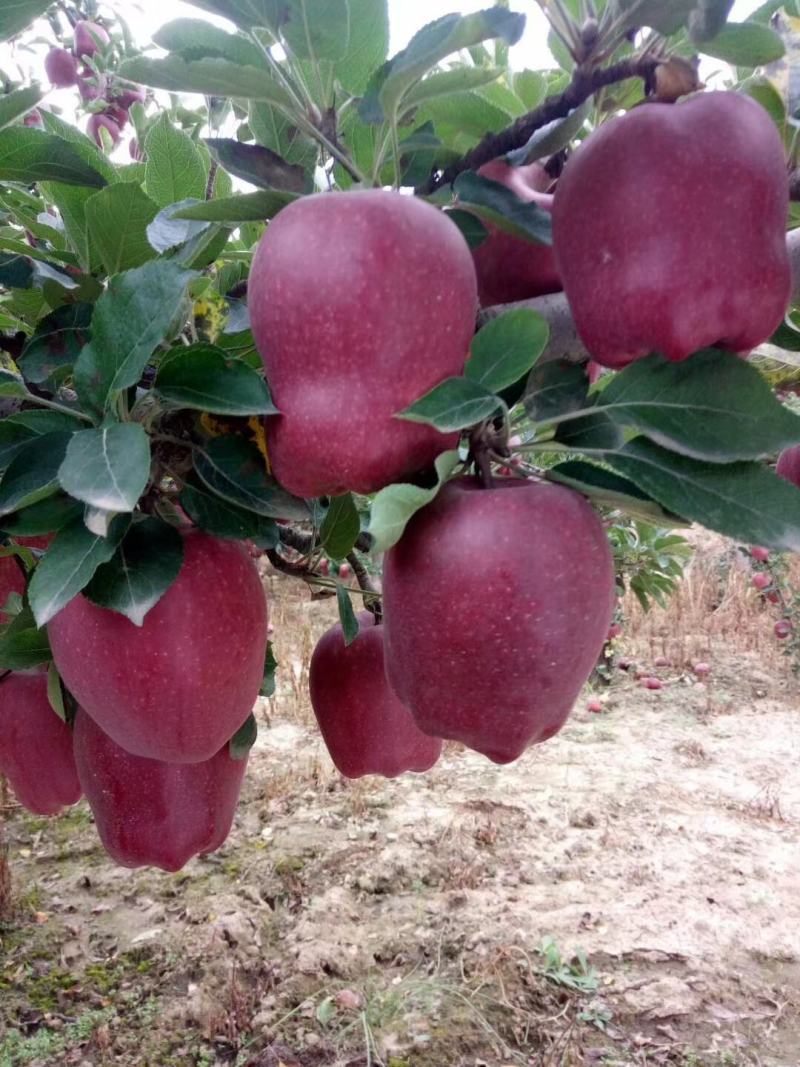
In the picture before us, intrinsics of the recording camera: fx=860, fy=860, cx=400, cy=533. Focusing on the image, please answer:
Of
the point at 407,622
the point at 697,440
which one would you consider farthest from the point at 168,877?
the point at 697,440

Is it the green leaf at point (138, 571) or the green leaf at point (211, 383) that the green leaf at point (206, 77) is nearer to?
the green leaf at point (211, 383)

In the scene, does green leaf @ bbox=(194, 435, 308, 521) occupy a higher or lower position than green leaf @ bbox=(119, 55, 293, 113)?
lower

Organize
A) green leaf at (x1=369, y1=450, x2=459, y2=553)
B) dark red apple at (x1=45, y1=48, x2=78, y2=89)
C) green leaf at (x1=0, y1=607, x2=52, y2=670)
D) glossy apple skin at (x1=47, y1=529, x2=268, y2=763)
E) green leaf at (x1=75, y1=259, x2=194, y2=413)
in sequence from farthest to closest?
dark red apple at (x1=45, y1=48, x2=78, y2=89), green leaf at (x1=0, y1=607, x2=52, y2=670), glossy apple skin at (x1=47, y1=529, x2=268, y2=763), green leaf at (x1=75, y1=259, x2=194, y2=413), green leaf at (x1=369, y1=450, x2=459, y2=553)

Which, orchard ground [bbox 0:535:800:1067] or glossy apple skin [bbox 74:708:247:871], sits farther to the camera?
orchard ground [bbox 0:535:800:1067]

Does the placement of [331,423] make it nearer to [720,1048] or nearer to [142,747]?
[142,747]

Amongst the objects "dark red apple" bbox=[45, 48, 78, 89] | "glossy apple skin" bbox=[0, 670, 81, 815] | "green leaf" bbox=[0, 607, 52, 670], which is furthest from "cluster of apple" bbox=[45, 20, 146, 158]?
"green leaf" bbox=[0, 607, 52, 670]

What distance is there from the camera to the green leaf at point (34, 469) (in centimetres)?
49

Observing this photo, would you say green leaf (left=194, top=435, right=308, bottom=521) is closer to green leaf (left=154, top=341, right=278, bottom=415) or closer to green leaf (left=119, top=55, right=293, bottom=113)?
green leaf (left=154, top=341, right=278, bottom=415)

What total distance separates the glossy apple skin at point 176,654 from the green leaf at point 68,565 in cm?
8

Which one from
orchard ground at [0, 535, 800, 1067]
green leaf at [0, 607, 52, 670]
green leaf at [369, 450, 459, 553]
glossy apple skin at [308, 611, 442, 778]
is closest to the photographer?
green leaf at [369, 450, 459, 553]

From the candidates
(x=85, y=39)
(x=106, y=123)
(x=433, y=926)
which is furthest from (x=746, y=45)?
(x=85, y=39)

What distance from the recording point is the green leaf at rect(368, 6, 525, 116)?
39 cm

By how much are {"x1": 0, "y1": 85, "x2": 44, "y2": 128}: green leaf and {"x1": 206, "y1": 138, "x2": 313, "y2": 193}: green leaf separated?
14 cm

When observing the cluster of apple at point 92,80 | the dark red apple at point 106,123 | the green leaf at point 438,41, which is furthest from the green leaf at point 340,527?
the dark red apple at point 106,123
